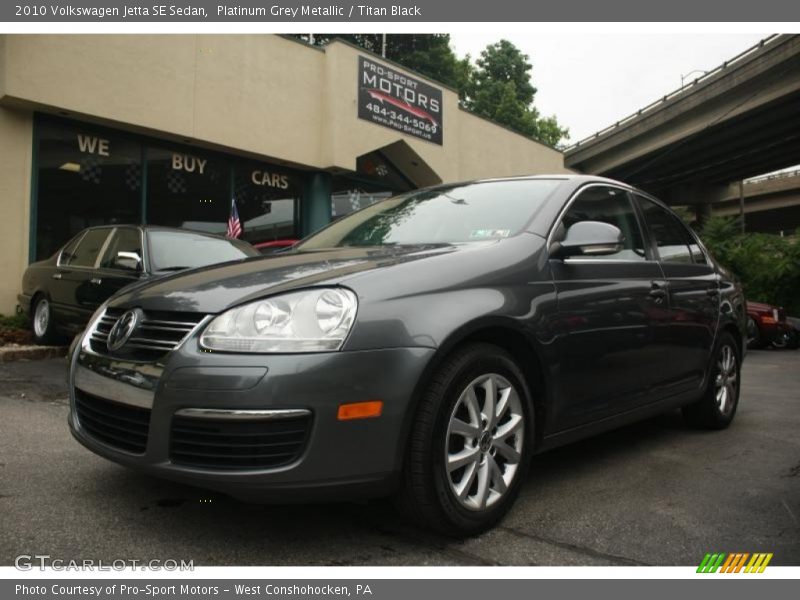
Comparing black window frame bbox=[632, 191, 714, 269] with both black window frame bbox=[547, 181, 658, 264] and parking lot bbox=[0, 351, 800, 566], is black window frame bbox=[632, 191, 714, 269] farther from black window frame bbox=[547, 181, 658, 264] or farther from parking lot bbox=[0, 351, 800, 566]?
parking lot bbox=[0, 351, 800, 566]

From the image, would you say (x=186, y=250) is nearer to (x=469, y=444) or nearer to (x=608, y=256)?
(x=608, y=256)

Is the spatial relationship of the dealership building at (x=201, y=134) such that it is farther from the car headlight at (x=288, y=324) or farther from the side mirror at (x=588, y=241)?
the side mirror at (x=588, y=241)

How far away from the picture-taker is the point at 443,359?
2369 mm

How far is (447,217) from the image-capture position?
333 cm

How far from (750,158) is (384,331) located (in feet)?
107

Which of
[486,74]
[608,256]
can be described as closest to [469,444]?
[608,256]

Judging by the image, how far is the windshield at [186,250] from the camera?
6109 millimetres

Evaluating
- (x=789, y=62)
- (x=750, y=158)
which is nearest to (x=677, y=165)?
(x=750, y=158)

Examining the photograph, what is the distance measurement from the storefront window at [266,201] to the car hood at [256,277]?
1031 cm

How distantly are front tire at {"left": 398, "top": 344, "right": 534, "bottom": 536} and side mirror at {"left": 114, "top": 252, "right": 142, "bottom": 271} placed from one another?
425 centimetres

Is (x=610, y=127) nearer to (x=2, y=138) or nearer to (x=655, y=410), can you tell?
(x=2, y=138)

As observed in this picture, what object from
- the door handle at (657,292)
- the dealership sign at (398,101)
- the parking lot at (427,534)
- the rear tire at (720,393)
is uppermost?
the dealership sign at (398,101)

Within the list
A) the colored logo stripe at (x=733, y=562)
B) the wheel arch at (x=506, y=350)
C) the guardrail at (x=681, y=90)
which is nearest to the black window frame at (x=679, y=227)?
the wheel arch at (x=506, y=350)

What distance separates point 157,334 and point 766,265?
17.2m
